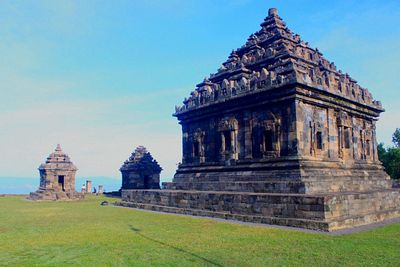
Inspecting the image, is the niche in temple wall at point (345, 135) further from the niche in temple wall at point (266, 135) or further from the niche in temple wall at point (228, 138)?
the niche in temple wall at point (228, 138)

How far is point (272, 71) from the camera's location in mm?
17984

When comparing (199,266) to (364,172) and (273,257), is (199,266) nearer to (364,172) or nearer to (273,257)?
(273,257)

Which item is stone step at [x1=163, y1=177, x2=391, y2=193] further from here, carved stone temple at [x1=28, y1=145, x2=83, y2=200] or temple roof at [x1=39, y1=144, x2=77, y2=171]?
temple roof at [x1=39, y1=144, x2=77, y2=171]

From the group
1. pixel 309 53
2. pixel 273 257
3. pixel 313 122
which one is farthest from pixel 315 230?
pixel 309 53

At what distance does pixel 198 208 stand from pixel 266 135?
5237 mm

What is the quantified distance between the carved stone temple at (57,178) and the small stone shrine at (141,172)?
5353 millimetres

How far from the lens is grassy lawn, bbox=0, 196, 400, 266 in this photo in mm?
7613

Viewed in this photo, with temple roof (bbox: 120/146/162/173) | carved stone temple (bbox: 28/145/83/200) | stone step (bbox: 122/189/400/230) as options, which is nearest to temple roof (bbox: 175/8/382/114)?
stone step (bbox: 122/189/400/230)

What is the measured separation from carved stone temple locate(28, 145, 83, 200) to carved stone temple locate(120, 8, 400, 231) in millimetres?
15271

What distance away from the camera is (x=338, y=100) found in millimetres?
18984

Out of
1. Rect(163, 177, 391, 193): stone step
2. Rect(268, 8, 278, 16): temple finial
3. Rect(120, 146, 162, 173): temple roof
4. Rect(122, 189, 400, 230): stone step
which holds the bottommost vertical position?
Rect(122, 189, 400, 230): stone step

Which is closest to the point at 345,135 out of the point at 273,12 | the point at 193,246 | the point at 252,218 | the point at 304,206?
the point at 304,206

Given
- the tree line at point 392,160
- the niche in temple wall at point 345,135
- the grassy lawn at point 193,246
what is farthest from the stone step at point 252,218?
the tree line at point 392,160

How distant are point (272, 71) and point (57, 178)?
29543 millimetres
